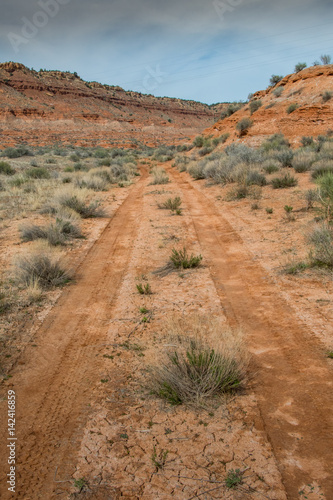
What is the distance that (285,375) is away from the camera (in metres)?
3.38

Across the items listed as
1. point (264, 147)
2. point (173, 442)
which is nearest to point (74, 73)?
point (264, 147)

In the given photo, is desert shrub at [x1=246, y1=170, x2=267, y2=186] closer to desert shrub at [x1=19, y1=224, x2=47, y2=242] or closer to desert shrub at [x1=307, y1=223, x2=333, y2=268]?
desert shrub at [x1=307, y1=223, x2=333, y2=268]

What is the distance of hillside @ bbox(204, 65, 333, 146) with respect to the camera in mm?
23141

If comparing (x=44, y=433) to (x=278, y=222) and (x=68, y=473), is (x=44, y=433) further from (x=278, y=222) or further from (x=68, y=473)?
(x=278, y=222)

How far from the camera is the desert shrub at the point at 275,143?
2025cm

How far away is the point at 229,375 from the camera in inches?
126

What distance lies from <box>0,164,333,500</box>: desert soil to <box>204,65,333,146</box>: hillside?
20.2 meters

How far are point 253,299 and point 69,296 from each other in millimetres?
3073

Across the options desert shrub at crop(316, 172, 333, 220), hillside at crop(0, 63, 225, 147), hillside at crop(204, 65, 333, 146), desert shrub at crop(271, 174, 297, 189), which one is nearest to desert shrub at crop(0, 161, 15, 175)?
desert shrub at crop(271, 174, 297, 189)

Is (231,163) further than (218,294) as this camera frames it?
Yes

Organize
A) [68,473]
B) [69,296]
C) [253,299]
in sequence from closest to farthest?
[68,473] < [253,299] < [69,296]

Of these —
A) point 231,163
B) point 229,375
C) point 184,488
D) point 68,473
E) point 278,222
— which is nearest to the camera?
point 184,488

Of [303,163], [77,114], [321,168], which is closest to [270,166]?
[303,163]

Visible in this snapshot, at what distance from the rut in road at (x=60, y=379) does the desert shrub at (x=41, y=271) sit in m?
0.33
